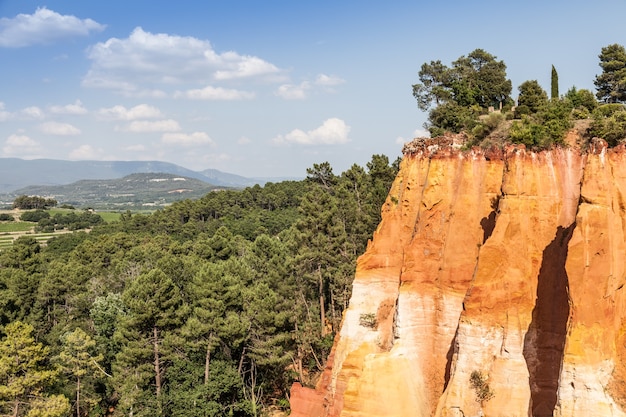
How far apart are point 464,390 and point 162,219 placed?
89.1 metres

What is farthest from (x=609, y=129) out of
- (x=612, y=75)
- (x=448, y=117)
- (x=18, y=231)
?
(x=18, y=231)

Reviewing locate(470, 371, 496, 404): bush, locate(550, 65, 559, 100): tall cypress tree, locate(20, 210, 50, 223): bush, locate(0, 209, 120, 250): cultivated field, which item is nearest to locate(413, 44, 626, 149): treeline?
locate(550, 65, 559, 100): tall cypress tree

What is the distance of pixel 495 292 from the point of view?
15.9m

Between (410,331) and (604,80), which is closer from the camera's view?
(410,331)

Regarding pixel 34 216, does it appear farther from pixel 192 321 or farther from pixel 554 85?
pixel 554 85

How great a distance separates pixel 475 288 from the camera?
1611 centimetres

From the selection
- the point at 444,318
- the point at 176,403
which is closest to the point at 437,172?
the point at 444,318

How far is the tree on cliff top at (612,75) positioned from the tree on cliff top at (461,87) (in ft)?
25.4

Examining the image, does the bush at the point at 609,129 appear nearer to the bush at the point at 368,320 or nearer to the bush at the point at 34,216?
the bush at the point at 368,320

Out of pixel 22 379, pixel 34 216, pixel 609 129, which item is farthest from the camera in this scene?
pixel 34 216

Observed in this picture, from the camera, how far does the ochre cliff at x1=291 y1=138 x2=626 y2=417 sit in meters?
14.0

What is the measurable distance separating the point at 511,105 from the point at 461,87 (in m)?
5.04

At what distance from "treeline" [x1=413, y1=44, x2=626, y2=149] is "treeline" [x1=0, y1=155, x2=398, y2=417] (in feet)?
32.8

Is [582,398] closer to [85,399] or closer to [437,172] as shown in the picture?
[437,172]
